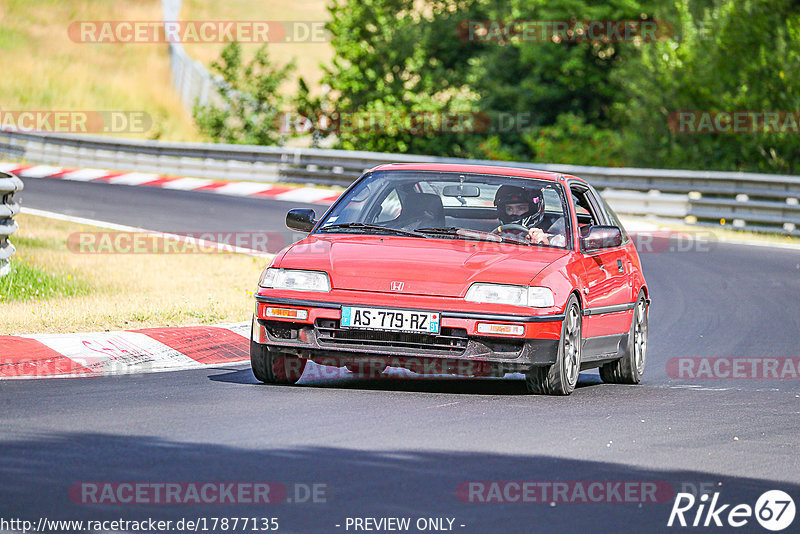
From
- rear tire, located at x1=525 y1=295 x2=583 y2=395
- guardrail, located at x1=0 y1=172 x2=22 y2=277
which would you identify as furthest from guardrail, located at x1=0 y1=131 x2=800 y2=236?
rear tire, located at x1=525 y1=295 x2=583 y2=395

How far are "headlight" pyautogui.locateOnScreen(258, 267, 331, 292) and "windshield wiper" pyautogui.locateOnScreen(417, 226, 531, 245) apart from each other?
1.05 metres

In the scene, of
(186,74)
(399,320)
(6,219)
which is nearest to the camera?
(399,320)

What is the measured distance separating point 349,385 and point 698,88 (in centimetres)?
2278

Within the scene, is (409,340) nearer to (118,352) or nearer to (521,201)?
(521,201)

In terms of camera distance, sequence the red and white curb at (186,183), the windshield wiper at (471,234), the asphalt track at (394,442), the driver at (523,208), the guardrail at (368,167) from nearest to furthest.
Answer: the asphalt track at (394,442) → the windshield wiper at (471,234) → the driver at (523,208) → the guardrail at (368,167) → the red and white curb at (186,183)

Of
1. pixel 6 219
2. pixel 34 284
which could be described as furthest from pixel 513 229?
pixel 6 219

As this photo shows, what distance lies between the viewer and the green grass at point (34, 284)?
12711mm

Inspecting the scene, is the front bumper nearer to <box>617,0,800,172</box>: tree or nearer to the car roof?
the car roof

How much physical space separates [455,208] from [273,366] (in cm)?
204

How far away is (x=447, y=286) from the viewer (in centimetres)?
852

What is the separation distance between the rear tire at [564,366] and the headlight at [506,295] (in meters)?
0.26

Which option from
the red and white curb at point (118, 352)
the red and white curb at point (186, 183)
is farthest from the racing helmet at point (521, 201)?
the red and white curb at point (186, 183)

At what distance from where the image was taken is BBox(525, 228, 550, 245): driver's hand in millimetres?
9531

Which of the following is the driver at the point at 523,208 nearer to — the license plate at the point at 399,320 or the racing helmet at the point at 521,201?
the racing helmet at the point at 521,201
